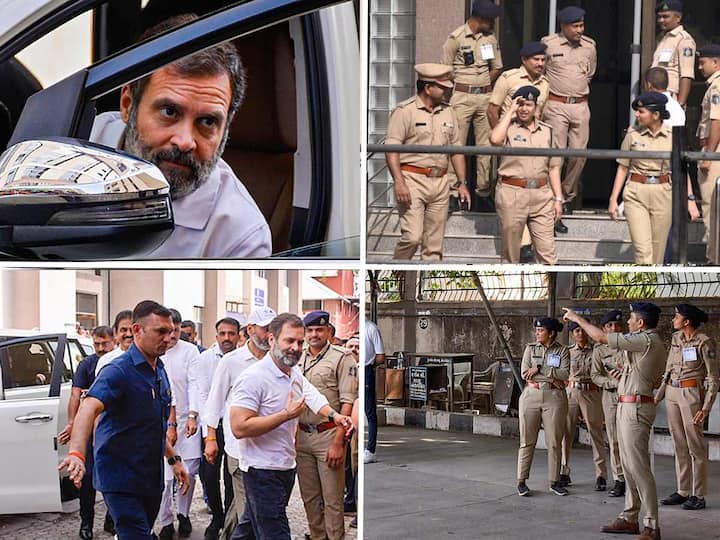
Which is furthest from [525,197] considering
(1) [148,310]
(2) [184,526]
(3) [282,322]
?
(2) [184,526]

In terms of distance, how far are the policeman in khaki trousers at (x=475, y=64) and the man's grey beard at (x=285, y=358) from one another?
857 millimetres

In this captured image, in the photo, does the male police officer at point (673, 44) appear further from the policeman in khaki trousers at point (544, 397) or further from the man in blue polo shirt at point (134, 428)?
the man in blue polo shirt at point (134, 428)

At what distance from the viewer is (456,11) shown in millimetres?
3104

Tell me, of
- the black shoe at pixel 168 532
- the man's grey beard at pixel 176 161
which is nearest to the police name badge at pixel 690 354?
the man's grey beard at pixel 176 161

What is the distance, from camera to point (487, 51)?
10.2 feet

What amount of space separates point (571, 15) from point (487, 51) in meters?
0.29

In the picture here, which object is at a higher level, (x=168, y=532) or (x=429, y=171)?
(x=429, y=171)

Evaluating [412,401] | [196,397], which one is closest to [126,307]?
[196,397]

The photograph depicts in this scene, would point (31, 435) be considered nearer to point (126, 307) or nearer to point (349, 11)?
point (126, 307)

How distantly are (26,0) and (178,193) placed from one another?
718mm

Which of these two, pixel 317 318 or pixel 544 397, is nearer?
pixel 317 318

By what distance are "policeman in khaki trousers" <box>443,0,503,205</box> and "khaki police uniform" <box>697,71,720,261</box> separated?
667mm

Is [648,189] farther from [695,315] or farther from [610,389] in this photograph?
[610,389]

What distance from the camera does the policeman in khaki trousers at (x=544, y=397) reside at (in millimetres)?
3158
